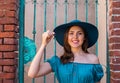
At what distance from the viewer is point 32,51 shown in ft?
14.1

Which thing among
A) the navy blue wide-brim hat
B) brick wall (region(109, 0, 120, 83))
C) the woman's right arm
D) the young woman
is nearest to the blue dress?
the young woman

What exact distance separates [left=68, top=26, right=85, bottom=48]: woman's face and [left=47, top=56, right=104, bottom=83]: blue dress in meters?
0.20

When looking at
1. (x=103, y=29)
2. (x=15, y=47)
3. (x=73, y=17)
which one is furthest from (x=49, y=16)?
(x=15, y=47)

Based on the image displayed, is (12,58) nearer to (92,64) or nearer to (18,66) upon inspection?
(18,66)

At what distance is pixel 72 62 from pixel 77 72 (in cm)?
12

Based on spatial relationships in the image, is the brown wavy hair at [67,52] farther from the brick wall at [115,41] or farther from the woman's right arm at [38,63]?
the brick wall at [115,41]

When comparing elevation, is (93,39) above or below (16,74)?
above

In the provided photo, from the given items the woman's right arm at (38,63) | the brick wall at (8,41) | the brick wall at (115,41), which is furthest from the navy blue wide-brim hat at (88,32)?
the brick wall at (8,41)

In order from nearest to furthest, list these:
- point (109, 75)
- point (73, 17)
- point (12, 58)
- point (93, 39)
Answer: point (93, 39) < point (12, 58) < point (109, 75) < point (73, 17)

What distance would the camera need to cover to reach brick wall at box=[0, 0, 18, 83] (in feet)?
12.6

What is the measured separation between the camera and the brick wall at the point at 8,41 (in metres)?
3.85

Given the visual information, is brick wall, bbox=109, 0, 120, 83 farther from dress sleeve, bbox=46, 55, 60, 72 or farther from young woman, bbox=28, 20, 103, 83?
dress sleeve, bbox=46, 55, 60, 72

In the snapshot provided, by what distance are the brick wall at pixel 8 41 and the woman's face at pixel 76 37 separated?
883mm

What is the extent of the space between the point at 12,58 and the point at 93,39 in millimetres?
1018
